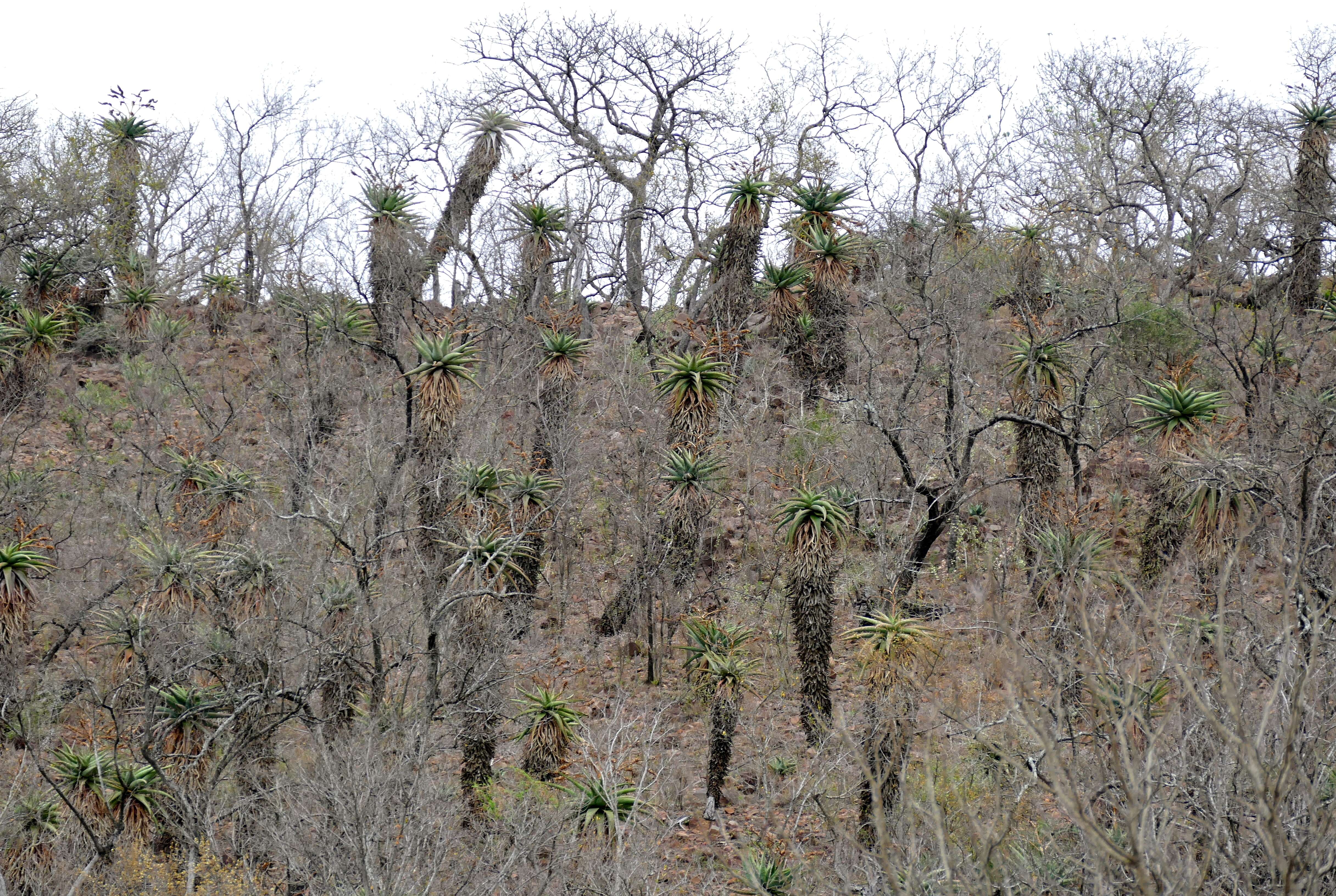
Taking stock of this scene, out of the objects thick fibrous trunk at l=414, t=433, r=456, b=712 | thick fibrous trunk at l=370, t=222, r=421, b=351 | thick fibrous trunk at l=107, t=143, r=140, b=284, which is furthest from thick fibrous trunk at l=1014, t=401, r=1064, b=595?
thick fibrous trunk at l=107, t=143, r=140, b=284

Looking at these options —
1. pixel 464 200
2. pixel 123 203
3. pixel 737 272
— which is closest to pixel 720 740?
pixel 737 272

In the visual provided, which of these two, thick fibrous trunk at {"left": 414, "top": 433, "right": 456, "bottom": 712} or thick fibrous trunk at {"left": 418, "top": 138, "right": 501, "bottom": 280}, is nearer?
thick fibrous trunk at {"left": 414, "top": 433, "right": 456, "bottom": 712}

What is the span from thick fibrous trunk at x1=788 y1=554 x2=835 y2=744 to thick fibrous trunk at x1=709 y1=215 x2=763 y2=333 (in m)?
5.98

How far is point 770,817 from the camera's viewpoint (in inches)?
551

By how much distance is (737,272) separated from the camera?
20703 mm

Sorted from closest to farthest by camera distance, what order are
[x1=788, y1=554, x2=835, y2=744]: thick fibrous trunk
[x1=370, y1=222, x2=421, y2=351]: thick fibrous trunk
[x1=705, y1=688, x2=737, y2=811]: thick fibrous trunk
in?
[x1=705, y1=688, x2=737, y2=811]: thick fibrous trunk, [x1=788, y1=554, x2=835, y2=744]: thick fibrous trunk, [x1=370, y1=222, x2=421, y2=351]: thick fibrous trunk

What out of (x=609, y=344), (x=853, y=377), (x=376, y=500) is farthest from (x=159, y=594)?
(x=853, y=377)

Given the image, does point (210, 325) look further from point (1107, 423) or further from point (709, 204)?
point (1107, 423)

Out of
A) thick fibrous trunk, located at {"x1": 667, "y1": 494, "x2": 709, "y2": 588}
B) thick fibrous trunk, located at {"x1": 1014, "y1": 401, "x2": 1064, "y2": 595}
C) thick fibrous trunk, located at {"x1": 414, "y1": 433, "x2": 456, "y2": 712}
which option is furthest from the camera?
thick fibrous trunk, located at {"x1": 1014, "y1": 401, "x2": 1064, "y2": 595}

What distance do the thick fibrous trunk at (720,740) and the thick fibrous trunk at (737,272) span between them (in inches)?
293

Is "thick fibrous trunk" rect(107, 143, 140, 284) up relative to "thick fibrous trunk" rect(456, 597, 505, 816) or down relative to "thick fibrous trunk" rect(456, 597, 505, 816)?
up

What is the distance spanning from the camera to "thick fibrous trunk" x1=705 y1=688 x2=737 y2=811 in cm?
1519

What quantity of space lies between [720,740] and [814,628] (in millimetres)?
2159

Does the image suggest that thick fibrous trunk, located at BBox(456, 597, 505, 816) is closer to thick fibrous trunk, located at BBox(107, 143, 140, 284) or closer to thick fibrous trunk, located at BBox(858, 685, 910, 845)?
thick fibrous trunk, located at BBox(858, 685, 910, 845)
